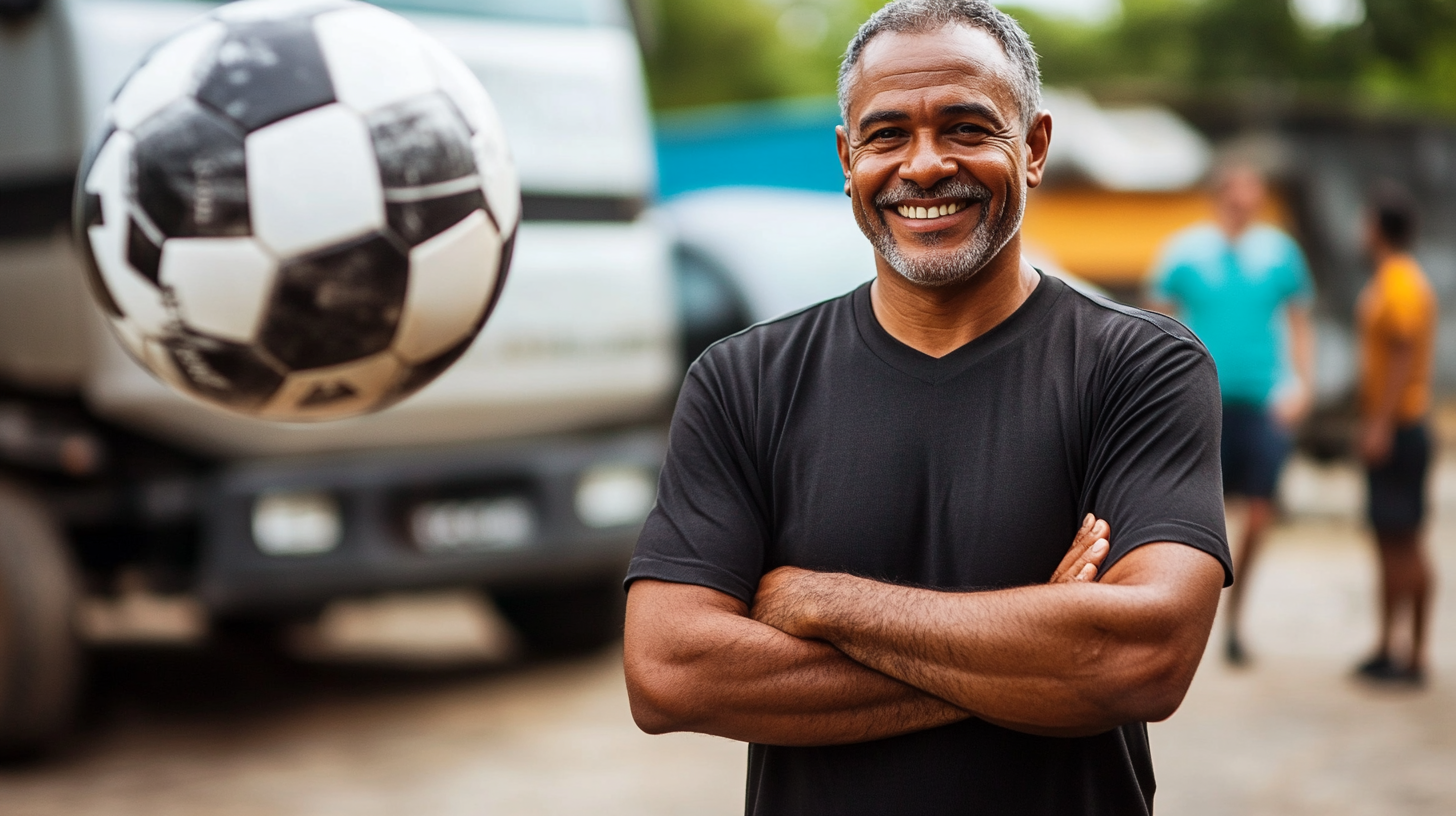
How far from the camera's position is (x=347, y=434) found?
5.56 metres

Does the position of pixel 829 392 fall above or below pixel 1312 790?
above

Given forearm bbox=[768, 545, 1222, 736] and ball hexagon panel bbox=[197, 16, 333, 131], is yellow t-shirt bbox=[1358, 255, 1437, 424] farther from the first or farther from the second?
ball hexagon panel bbox=[197, 16, 333, 131]

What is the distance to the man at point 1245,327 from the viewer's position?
6414 millimetres

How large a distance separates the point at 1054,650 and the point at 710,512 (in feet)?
1.59

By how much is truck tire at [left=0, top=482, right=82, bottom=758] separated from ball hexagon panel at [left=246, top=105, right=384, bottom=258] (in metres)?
3.62

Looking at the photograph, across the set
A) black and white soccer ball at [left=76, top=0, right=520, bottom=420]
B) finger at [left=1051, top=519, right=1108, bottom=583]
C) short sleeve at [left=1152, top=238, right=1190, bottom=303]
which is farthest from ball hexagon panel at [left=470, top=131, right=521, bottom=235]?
short sleeve at [left=1152, top=238, right=1190, bottom=303]

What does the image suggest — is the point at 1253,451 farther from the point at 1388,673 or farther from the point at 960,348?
the point at 960,348

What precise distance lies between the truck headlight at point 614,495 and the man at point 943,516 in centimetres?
399

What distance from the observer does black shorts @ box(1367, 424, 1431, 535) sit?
6.06 m

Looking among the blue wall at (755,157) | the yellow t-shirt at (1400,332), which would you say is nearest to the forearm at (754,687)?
the yellow t-shirt at (1400,332)

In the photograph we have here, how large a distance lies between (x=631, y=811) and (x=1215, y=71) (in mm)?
19806

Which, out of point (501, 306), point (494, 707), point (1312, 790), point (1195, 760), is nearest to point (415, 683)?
point (494, 707)

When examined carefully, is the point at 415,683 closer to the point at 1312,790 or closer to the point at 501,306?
the point at 501,306

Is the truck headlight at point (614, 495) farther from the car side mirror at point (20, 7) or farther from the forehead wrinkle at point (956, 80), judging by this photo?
the forehead wrinkle at point (956, 80)
